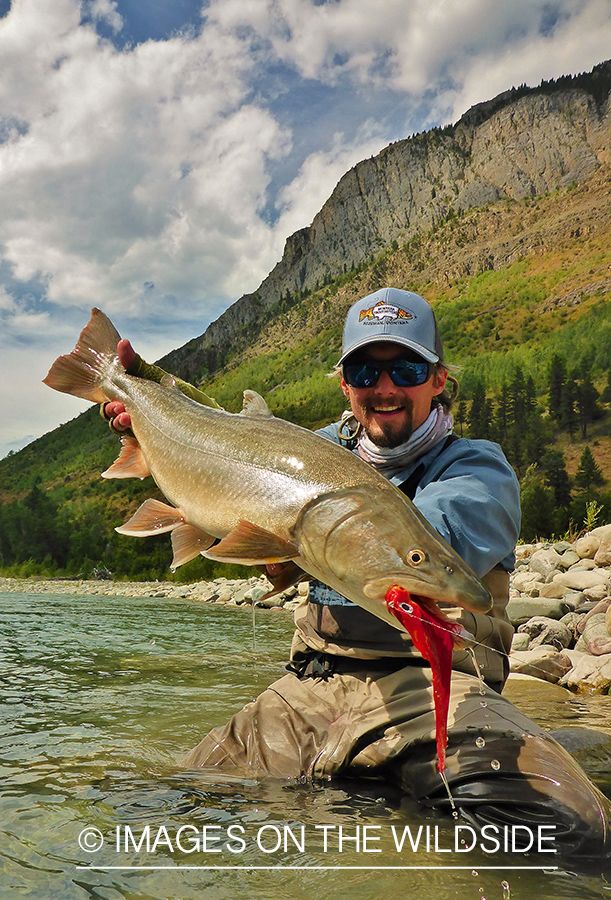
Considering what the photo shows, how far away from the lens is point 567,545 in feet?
44.9

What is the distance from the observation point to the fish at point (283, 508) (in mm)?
2035

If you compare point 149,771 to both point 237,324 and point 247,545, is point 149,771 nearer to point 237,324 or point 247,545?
point 247,545

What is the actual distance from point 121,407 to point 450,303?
364 ft

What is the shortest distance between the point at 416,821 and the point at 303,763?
0.61 metres

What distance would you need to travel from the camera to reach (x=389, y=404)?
317 centimetres

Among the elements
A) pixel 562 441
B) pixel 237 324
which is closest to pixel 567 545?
pixel 562 441

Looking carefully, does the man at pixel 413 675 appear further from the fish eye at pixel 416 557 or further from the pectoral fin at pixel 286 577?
the fish eye at pixel 416 557

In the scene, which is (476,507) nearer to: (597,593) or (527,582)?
(597,593)

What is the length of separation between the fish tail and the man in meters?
1.49

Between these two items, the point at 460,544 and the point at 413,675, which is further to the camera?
the point at 413,675

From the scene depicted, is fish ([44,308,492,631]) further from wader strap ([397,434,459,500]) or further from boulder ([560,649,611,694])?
boulder ([560,649,611,694])

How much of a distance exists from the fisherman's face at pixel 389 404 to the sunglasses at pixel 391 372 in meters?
0.02

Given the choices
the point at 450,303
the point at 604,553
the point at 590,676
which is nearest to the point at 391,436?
the point at 590,676

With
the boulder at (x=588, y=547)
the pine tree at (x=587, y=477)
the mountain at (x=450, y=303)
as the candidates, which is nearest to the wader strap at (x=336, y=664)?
the boulder at (x=588, y=547)
